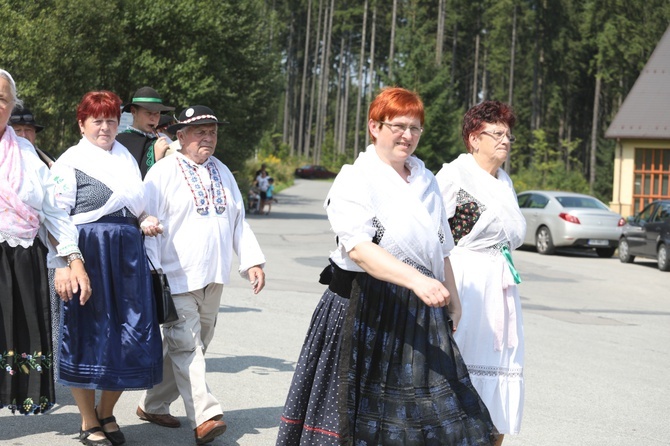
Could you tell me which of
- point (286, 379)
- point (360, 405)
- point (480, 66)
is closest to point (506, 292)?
point (360, 405)

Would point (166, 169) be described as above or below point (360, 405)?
above

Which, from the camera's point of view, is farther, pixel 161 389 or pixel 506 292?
pixel 161 389

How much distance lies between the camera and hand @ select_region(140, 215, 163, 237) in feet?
18.0

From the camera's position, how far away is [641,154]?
33344mm

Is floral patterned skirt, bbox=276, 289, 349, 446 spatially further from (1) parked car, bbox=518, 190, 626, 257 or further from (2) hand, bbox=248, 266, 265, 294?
(1) parked car, bbox=518, 190, 626, 257

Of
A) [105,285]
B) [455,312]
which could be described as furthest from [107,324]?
[455,312]

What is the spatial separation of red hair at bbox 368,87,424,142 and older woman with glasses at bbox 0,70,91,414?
174cm

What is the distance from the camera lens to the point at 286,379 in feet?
25.5

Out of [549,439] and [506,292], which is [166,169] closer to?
[506,292]

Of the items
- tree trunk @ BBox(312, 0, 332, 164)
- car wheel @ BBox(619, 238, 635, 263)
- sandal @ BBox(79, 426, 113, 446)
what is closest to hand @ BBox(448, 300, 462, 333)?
sandal @ BBox(79, 426, 113, 446)

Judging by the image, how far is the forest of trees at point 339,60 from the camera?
2589cm

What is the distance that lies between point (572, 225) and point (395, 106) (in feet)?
63.5

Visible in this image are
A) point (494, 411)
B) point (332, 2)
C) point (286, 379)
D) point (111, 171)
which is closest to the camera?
point (494, 411)

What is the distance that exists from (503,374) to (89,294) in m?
2.16
